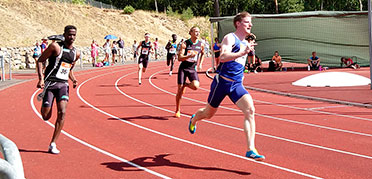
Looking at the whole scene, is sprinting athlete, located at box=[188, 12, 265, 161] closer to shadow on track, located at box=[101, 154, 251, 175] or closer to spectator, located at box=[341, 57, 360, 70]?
shadow on track, located at box=[101, 154, 251, 175]

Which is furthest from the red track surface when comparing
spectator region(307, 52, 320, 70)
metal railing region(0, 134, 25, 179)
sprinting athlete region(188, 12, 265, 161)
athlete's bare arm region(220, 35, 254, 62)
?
spectator region(307, 52, 320, 70)

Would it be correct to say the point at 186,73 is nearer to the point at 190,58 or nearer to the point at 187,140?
the point at 190,58

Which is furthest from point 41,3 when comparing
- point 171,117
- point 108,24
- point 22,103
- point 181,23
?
point 171,117

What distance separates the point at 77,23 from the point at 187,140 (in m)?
46.6

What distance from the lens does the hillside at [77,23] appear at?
1646 inches

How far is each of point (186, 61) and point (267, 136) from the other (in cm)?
294

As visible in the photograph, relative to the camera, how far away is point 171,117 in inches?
430

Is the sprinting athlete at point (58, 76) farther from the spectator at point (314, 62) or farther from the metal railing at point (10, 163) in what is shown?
the spectator at point (314, 62)

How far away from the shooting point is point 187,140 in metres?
8.36

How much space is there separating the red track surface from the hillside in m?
27.2

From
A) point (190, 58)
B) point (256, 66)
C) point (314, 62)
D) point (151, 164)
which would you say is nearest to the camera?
point (151, 164)

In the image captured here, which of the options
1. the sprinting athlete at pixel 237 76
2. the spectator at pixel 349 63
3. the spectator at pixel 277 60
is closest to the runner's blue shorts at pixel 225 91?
the sprinting athlete at pixel 237 76

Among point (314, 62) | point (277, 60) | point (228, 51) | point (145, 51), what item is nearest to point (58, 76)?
point (228, 51)

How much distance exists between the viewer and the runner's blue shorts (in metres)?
6.16
